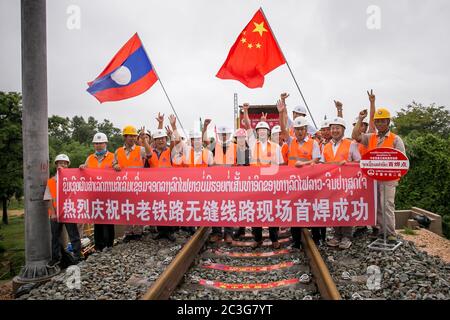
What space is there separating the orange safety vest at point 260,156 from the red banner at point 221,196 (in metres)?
0.37

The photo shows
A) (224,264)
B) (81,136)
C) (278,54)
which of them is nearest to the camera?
(224,264)

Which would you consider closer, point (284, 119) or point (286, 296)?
point (286, 296)

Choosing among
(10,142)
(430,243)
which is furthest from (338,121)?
(10,142)

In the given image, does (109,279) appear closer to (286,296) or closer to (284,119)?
(286,296)

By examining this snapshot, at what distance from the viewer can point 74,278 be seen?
4.25 meters

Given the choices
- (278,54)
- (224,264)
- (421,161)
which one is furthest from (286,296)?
(421,161)

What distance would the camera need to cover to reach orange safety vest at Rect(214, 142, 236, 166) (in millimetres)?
6012

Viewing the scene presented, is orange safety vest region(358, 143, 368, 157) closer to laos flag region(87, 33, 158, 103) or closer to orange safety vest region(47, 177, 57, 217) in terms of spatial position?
laos flag region(87, 33, 158, 103)

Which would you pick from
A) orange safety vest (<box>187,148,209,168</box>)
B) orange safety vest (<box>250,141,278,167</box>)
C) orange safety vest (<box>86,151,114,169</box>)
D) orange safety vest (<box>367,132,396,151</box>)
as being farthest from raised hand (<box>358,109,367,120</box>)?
orange safety vest (<box>86,151,114,169</box>)

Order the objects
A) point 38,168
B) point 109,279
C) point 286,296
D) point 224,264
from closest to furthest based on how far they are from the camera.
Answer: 1. point 286,296
2. point 109,279
3. point 224,264
4. point 38,168

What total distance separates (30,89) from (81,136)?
247ft

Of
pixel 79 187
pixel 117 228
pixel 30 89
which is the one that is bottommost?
pixel 117 228

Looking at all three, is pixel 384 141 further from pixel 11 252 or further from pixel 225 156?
pixel 11 252

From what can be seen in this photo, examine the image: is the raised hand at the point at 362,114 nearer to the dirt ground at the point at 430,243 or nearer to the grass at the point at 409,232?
the dirt ground at the point at 430,243
